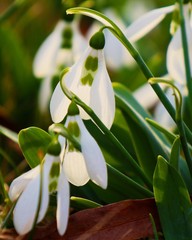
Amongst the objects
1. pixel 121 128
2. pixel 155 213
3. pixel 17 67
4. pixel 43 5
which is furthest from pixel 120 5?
pixel 155 213

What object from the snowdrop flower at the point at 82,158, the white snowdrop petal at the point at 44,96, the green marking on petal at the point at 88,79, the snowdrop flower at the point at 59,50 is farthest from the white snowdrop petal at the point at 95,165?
the white snowdrop petal at the point at 44,96

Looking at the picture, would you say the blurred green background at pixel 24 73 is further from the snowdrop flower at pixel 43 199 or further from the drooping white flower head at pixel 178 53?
the snowdrop flower at pixel 43 199

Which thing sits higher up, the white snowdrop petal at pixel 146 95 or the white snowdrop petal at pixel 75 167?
the white snowdrop petal at pixel 75 167

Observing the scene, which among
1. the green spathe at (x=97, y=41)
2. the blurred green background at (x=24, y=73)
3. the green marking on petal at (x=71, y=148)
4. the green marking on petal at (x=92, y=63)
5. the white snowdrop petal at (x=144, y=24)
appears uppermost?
the green spathe at (x=97, y=41)

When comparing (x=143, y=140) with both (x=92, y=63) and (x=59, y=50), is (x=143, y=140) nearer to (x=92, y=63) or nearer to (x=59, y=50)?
(x=92, y=63)

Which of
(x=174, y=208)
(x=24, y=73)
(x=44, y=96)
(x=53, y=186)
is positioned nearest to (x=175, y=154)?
(x=174, y=208)

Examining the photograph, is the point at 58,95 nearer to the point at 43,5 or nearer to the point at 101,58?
the point at 101,58
